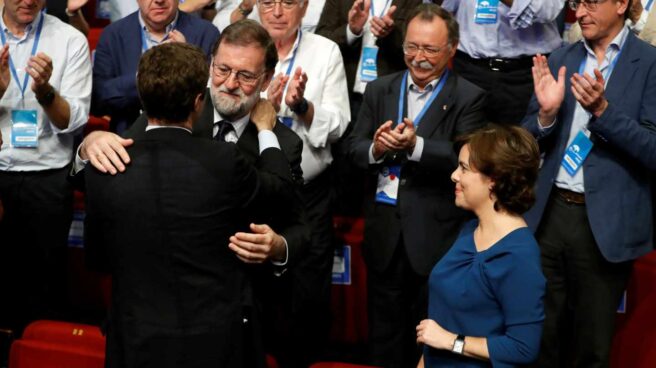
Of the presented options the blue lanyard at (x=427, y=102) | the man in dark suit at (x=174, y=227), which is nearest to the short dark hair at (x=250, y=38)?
the man in dark suit at (x=174, y=227)

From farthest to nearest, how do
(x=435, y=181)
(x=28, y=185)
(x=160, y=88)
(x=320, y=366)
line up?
(x=28, y=185) < (x=435, y=181) < (x=320, y=366) < (x=160, y=88)

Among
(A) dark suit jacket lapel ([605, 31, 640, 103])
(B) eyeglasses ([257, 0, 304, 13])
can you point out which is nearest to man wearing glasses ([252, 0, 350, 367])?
(B) eyeglasses ([257, 0, 304, 13])

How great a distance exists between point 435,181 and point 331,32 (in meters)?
1.25

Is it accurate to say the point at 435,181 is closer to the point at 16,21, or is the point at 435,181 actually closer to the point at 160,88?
the point at 160,88

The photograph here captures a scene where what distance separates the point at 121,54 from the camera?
177 inches

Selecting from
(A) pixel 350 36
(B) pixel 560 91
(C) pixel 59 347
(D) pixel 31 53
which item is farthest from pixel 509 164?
(D) pixel 31 53

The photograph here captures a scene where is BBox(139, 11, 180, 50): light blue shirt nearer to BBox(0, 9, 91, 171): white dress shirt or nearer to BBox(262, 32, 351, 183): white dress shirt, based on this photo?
BBox(0, 9, 91, 171): white dress shirt

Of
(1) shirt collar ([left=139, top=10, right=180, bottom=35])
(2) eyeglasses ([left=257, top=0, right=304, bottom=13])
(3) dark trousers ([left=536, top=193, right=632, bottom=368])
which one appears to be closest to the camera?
(3) dark trousers ([left=536, top=193, right=632, bottom=368])

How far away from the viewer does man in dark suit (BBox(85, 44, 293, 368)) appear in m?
2.61

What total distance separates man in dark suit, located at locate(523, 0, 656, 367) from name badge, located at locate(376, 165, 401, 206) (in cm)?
57

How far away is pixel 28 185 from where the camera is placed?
174 inches

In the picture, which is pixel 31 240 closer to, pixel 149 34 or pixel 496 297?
pixel 149 34

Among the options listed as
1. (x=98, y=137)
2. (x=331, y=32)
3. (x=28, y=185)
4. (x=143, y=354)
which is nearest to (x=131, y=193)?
(x=98, y=137)

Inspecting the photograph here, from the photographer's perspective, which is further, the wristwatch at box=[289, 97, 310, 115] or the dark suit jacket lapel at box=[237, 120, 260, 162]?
the wristwatch at box=[289, 97, 310, 115]
